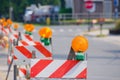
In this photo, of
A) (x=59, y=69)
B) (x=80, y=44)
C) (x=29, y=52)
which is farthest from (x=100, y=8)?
(x=80, y=44)

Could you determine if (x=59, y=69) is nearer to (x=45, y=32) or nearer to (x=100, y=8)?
(x=45, y=32)

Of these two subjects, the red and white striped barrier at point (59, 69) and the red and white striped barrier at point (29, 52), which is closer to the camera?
the red and white striped barrier at point (59, 69)

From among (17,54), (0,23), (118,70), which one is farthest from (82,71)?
(0,23)

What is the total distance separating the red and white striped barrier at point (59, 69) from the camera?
895cm

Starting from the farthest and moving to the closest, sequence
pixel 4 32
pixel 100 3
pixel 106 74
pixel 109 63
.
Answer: pixel 100 3 → pixel 4 32 → pixel 109 63 → pixel 106 74

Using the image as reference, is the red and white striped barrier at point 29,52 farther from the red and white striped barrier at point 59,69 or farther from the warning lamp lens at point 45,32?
the red and white striped barrier at point 59,69

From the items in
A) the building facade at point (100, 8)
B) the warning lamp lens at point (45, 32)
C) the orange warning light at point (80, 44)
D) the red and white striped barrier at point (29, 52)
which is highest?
the orange warning light at point (80, 44)

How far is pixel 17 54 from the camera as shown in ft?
36.8

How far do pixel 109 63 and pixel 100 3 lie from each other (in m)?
47.6

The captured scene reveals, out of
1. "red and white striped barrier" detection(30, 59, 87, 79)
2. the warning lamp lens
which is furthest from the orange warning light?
the warning lamp lens

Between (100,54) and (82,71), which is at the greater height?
(82,71)

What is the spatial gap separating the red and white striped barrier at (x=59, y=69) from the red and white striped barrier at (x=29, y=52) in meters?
2.04

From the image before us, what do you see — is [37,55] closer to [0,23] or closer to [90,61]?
[90,61]

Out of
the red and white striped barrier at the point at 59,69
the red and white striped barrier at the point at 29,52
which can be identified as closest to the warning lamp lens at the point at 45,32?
the red and white striped barrier at the point at 29,52
